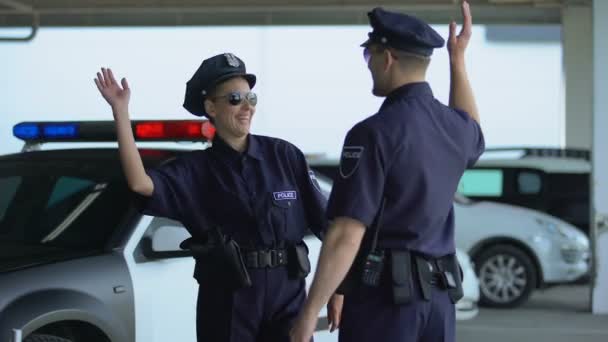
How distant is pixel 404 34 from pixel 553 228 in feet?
31.1

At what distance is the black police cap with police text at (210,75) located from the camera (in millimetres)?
4316

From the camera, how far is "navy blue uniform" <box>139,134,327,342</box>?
4176mm

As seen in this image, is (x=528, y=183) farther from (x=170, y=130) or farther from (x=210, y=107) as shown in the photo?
(x=210, y=107)

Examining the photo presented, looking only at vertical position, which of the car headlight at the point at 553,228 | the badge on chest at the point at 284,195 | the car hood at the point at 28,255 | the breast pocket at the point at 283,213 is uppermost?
A: the badge on chest at the point at 284,195

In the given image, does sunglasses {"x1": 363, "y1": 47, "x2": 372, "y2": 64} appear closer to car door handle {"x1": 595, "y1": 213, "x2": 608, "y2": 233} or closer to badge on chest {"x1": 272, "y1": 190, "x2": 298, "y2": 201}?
badge on chest {"x1": 272, "y1": 190, "x2": 298, "y2": 201}

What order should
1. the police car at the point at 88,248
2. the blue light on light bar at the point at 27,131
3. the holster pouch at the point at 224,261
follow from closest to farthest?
the holster pouch at the point at 224,261 < the police car at the point at 88,248 < the blue light on light bar at the point at 27,131

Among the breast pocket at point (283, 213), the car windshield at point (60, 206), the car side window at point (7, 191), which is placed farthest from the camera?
the car side window at point (7, 191)

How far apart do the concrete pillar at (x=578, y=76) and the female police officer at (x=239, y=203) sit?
12.6 metres

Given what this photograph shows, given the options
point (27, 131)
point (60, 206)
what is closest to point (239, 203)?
point (60, 206)

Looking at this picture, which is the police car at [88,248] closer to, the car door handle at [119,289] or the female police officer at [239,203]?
the car door handle at [119,289]

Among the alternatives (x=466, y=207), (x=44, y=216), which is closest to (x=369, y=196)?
(x=44, y=216)

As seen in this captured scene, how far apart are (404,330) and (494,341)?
595 cm

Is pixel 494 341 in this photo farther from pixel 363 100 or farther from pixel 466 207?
pixel 363 100

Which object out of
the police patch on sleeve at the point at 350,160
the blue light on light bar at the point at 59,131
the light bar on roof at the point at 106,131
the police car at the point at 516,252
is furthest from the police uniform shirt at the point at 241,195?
the police car at the point at 516,252
